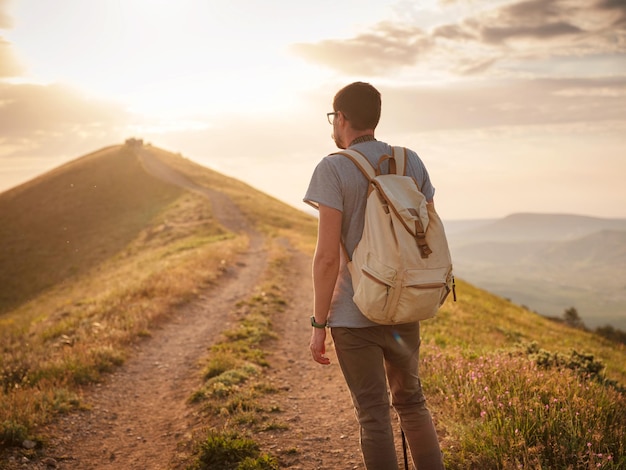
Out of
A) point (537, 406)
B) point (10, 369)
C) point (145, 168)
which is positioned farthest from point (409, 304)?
point (145, 168)

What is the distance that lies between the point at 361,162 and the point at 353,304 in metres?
0.98

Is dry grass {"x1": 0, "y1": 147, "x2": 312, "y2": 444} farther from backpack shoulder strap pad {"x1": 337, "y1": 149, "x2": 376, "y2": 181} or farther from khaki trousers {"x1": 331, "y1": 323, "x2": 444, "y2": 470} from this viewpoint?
backpack shoulder strap pad {"x1": 337, "y1": 149, "x2": 376, "y2": 181}

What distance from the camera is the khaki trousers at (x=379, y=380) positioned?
3.11 meters

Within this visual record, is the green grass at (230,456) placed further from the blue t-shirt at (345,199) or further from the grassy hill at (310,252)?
the blue t-shirt at (345,199)

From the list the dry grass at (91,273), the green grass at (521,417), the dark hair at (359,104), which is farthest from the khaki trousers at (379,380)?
the dry grass at (91,273)

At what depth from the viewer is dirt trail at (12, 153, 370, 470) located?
554 centimetres

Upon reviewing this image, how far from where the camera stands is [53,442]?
601 cm

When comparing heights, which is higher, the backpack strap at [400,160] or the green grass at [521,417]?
the backpack strap at [400,160]

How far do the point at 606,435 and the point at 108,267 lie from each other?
32.8m

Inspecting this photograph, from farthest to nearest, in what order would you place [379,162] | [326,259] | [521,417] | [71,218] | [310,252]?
[71,218] < [310,252] < [521,417] < [379,162] < [326,259]

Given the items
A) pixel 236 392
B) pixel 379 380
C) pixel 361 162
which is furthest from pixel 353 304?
pixel 236 392

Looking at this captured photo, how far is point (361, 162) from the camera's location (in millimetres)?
3148

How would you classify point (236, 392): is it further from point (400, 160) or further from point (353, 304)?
point (400, 160)

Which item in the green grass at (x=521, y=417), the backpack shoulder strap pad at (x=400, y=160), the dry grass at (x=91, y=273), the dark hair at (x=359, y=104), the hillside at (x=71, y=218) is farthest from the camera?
the hillside at (x=71, y=218)
